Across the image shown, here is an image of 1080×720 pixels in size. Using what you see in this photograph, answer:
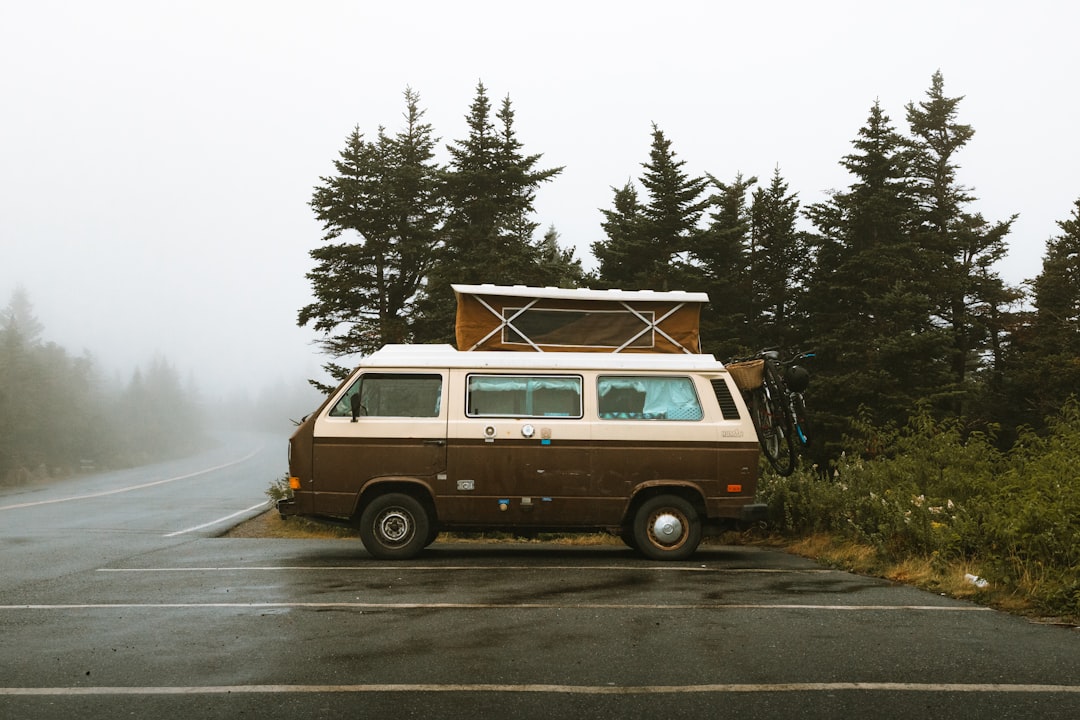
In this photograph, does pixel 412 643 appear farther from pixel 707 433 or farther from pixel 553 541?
pixel 553 541

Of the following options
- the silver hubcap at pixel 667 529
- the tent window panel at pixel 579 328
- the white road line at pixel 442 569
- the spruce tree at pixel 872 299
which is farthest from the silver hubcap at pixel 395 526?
the spruce tree at pixel 872 299

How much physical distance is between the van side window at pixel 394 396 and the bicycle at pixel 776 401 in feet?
12.5

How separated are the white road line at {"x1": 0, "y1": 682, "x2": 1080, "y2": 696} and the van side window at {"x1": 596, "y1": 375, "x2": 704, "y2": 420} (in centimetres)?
600

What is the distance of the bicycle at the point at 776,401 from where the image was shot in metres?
11.4

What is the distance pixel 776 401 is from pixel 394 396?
15.1 feet

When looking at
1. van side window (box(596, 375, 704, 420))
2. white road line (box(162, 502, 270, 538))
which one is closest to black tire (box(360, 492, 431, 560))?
van side window (box(596, 375, 704, 420))

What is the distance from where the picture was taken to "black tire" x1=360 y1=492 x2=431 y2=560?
10.9 m

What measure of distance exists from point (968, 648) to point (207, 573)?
735cm

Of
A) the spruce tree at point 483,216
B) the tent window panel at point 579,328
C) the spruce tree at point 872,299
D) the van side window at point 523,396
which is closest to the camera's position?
the van side window at point 523,396

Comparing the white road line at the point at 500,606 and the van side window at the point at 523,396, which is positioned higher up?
the van side window at the point at 523,396

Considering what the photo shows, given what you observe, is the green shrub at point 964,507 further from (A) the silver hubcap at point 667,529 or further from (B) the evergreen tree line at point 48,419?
(B) the evergreen tree line at point 48,419

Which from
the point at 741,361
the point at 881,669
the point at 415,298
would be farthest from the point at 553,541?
the point at 415,298

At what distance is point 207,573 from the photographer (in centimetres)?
1003

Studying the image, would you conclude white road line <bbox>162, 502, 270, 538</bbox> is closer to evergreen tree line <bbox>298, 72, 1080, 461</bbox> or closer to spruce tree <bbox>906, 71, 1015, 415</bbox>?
evergreen tree line <bbox>298, 72, 1080, 461</bbox>
